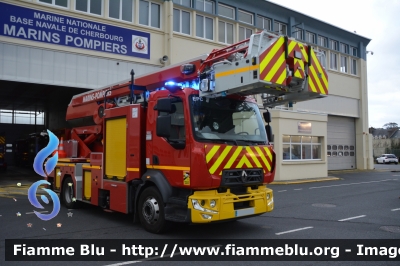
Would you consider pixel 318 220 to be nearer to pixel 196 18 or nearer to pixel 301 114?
pixel 301 114

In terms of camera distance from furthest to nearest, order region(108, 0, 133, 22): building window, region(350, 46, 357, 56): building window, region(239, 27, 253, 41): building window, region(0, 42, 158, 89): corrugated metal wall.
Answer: region(350, 46, 357, 56): building window → region(239, 27, 253, 41): building window → region(108, 0, 133, 22): building window → region(0, 42, 158, 89): corrugated metal wall

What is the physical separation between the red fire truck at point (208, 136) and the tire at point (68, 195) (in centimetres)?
215

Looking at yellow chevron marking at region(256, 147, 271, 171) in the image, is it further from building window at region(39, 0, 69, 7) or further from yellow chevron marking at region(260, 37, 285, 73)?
building window at region(39, 0, 69, 7)

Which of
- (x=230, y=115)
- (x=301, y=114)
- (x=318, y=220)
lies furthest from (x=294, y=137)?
Answer: (x=230, y=115)

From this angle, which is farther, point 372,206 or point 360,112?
point 360,112

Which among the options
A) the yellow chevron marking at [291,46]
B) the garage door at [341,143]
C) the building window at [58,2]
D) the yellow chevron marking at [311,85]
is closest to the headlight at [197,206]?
the yellow chevron marking at [311,85]

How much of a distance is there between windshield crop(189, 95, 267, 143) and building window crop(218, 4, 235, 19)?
1670cm

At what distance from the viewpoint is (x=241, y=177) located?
6.95 m

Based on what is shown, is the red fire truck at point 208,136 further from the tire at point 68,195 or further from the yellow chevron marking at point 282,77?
the tire at point 68,195

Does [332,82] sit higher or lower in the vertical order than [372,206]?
higher

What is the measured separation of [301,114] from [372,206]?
37.2 feet

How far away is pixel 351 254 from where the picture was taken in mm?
5902

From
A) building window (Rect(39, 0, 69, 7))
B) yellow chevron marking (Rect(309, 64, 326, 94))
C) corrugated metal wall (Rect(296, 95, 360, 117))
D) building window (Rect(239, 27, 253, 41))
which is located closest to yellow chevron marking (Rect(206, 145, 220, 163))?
yellow chevron marking (Rect(309, 64, 326, 94))

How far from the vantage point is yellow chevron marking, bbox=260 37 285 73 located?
6.29 meters
